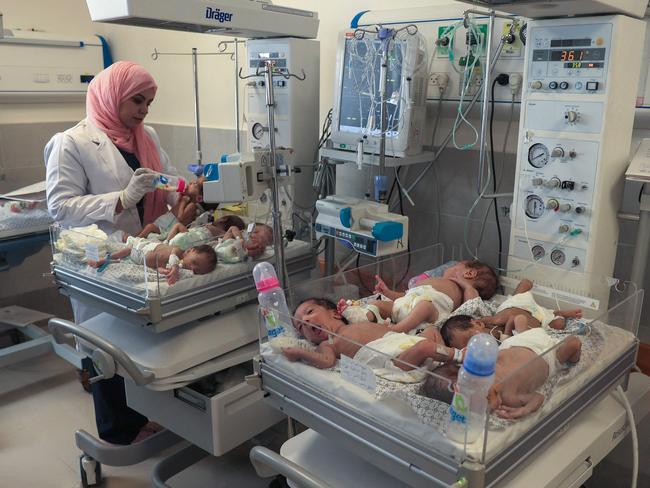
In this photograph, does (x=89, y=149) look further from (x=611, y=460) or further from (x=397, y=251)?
(x=611, y=460)

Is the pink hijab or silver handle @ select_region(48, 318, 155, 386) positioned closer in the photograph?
silver handle @ select_region(48, 318, 155, 386)

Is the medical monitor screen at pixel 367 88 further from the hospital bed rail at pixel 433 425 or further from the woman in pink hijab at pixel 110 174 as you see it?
the hospital bed rail at pixel 433 425

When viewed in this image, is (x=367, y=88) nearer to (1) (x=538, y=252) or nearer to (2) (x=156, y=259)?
(1) (x=538, y=252)

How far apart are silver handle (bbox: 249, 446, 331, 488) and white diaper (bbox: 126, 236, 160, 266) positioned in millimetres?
810

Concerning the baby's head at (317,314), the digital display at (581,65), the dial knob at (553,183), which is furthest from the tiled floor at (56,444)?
the digital display at (581,65)

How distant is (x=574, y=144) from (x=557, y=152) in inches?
2.1

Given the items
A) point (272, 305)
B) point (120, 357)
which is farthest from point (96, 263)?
point (272, 305)

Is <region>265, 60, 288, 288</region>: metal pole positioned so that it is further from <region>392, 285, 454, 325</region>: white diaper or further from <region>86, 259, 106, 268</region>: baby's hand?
<region>86, 259, 106, 268</region>: baby's hand

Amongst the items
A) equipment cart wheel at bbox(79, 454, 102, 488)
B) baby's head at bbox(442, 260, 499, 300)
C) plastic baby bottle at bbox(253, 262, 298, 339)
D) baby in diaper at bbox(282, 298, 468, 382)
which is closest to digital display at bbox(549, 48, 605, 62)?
baby's head at bbox(442, 260, 499, 300)

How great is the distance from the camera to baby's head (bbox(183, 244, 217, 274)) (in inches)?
79.9

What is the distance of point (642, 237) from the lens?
1.87m

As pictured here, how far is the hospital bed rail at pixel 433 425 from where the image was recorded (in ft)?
3.78

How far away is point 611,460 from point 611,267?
0.76 meters

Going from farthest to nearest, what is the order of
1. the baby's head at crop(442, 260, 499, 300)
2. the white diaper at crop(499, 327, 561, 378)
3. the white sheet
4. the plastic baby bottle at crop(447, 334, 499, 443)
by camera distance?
the white sheet → the baby's head at crop(442, 260, 499, 300) → the white diaper at crop(499, 327, 561, 378) → the plastic baby bottle at crop(447, 334, 499, 443)
